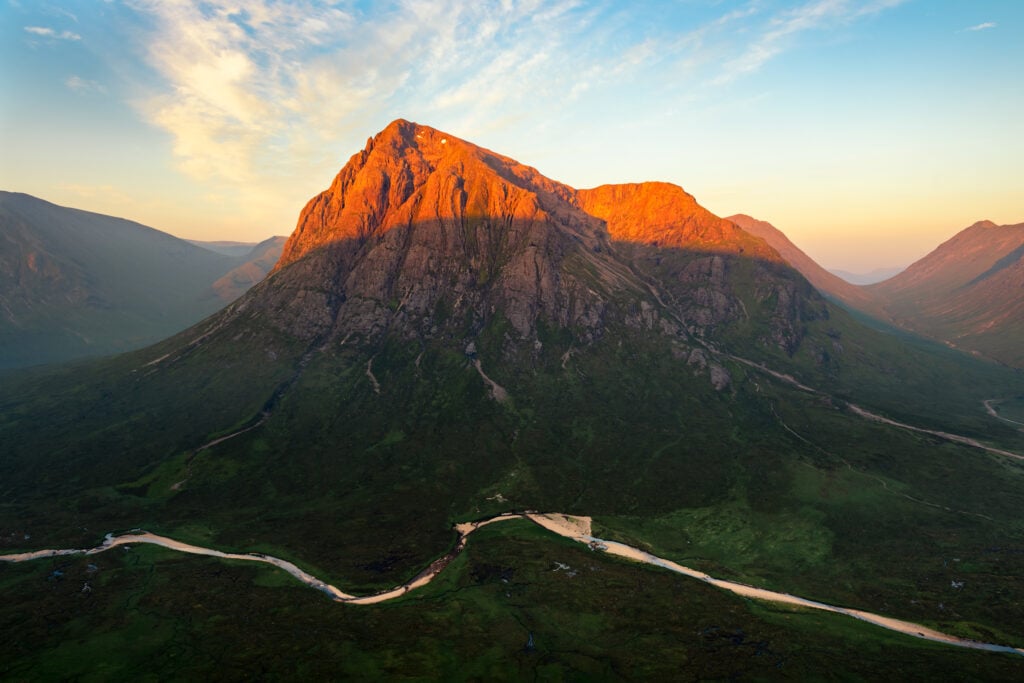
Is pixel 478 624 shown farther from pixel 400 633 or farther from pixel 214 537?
pixel 214 537

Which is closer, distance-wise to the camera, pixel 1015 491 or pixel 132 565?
pixel 132 565

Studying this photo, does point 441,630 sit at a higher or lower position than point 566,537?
lower

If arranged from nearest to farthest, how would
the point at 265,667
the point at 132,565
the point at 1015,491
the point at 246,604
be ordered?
1. the point at 265,667
2. the point at 246,604
3. the point at 132,565
4. the point at 1015,491

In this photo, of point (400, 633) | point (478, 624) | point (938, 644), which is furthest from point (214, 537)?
point (938, 644)

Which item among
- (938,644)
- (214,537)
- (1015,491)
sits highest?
(1015,491)

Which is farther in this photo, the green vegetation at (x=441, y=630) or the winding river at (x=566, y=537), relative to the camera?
the winding river at (x=566, y=537)

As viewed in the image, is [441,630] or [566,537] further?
[566,537]

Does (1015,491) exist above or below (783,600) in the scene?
above

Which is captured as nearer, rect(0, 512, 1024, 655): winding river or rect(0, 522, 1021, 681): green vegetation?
rect(0, 522, 1021, 681): green vegetation
